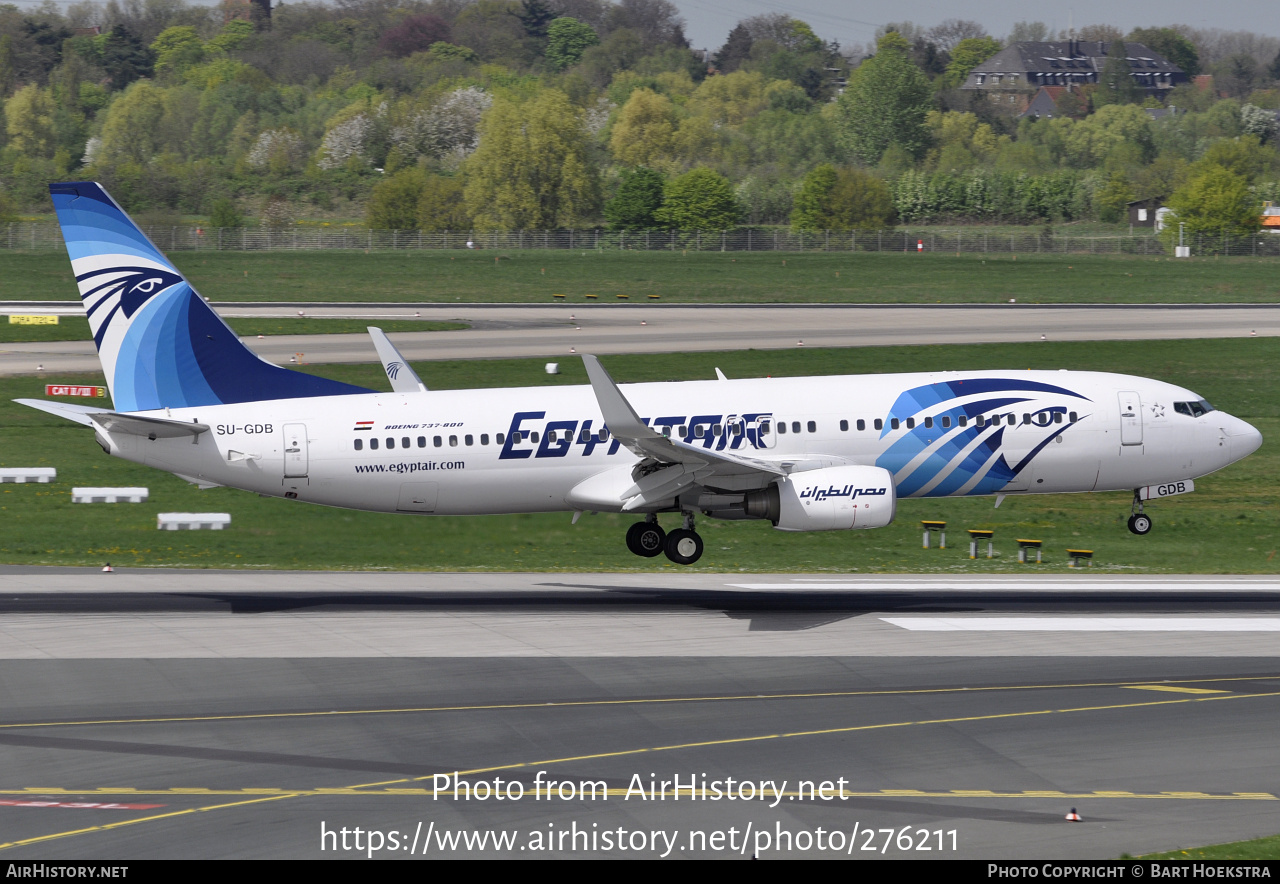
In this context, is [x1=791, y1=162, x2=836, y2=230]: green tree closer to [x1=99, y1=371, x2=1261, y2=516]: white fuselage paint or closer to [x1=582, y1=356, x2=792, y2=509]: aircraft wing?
[x1=99, y1=371, x2=1261, y2=516]: white fuselage paint

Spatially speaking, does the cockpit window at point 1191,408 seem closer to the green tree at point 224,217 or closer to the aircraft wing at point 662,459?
the aircraft wing at point 662,459

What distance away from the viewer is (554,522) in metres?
46.4

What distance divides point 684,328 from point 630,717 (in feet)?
229

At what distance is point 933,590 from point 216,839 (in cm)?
2831

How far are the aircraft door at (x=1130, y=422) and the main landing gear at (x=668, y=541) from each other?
1321 centimetres

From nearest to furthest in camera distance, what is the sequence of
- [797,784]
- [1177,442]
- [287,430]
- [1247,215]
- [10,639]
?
[797,784] → [10,639] → [287,430] → [1177,442] → [1247,215]

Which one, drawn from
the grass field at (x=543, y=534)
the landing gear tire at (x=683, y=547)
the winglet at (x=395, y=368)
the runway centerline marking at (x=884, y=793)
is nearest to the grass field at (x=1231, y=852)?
the runway centerline marking at (x=884, y=793)

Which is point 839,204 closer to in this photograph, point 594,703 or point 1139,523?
point 1139,523

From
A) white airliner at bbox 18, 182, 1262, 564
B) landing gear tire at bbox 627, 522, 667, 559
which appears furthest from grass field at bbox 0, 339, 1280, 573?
white airliner at bbox 18, 182, 1262, 564

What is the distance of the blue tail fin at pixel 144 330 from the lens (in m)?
44.9

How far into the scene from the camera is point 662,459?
4350 centimetres

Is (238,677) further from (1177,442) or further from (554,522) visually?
(1177,442)

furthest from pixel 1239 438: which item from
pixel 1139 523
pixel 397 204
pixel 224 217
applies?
pixel 224 217
